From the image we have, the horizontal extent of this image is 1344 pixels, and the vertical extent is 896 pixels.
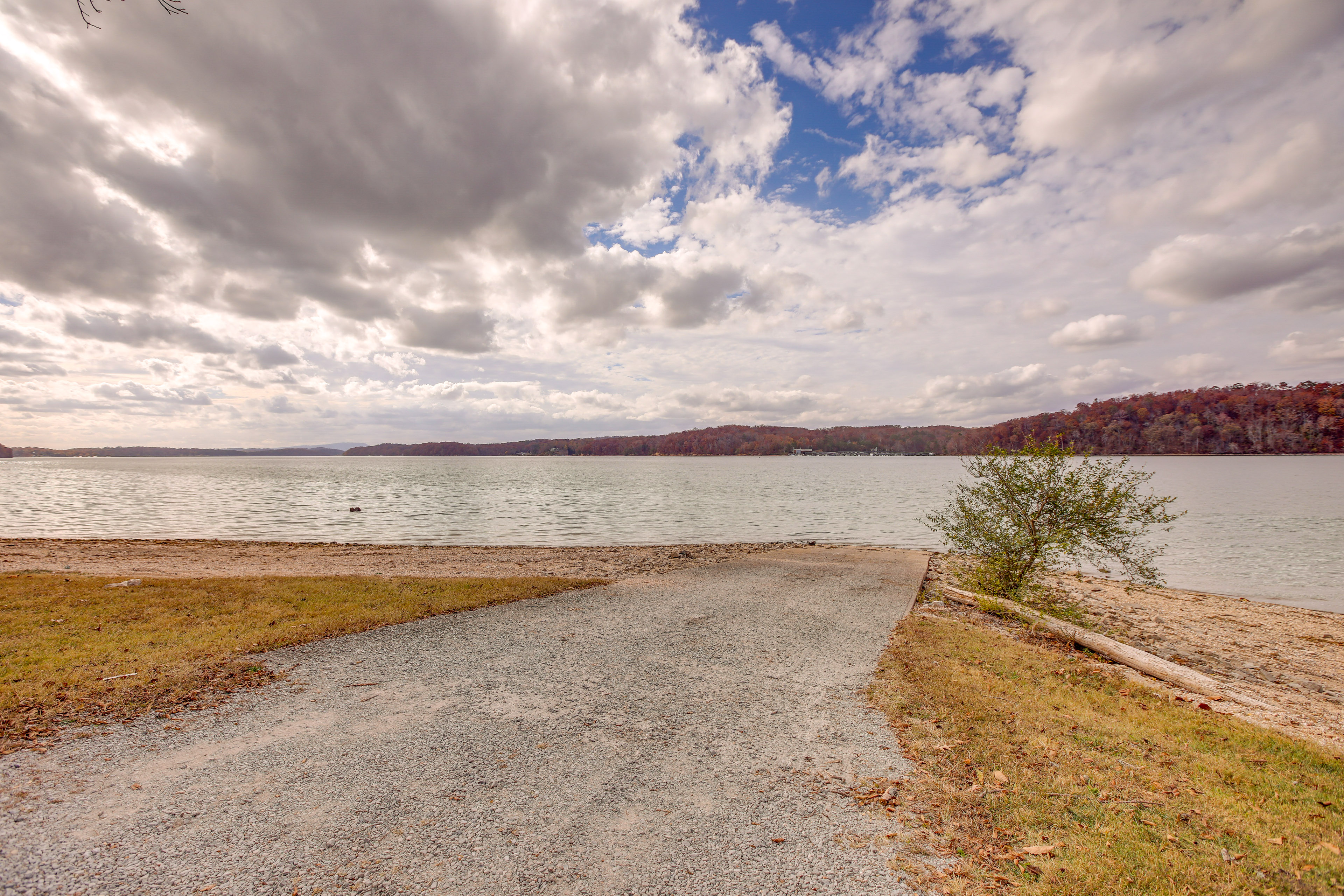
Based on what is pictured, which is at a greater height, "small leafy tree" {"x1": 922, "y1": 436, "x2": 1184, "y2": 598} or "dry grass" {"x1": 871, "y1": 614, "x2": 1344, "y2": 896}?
"small leafy tree" {"x1": 922, "y1": 436, "x2": 1184, "y2": 598}

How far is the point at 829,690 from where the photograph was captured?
24.1 feet

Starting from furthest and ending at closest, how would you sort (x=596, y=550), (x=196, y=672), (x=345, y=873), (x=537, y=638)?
(x=596, y=550) < (x=537, y=638) < (x=196, y=672) < (x=345, y=873)

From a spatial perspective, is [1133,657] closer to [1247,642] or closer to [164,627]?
[1247,642]

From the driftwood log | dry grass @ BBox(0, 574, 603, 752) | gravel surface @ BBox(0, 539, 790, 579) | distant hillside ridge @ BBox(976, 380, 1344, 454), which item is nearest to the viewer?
dry grass @ BBox(0, 574, 603, 752)

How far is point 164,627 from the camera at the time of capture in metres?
9.16

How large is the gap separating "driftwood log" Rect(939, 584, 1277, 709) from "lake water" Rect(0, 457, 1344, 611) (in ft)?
40.0

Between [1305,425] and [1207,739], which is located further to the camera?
[1305,425]

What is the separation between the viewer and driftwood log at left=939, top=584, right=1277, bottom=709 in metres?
7.71

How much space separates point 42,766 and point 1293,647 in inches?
785

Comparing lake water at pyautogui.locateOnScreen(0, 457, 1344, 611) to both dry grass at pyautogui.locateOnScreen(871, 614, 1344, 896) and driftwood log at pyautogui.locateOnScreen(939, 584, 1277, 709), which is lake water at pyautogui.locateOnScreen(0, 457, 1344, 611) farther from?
dry grass at pyautogui.locateOnScreen(871, 614, 1344, 896)

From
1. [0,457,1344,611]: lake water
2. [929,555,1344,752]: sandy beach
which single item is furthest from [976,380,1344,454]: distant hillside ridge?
[929,555,1344,752]: sandy beach

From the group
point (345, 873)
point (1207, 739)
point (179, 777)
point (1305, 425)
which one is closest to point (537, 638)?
point (179, 777)

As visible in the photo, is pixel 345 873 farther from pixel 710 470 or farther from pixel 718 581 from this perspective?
pixel 710 470

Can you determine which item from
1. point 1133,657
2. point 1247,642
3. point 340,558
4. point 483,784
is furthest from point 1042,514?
point 340,558
